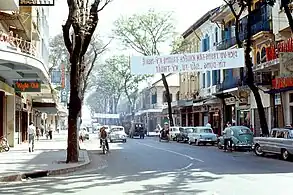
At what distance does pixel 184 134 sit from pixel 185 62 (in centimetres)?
1943

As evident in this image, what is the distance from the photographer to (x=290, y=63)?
Result: 29344mm

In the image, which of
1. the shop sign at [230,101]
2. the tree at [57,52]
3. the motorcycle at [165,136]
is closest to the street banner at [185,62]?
the shop sign at [230,101]

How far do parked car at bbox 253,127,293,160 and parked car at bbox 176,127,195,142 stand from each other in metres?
17.4

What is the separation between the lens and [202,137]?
42.1m

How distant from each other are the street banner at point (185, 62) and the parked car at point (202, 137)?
13.6m

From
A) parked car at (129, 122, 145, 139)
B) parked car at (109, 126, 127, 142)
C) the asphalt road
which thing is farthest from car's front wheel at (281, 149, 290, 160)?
parked car at (129, 122, 145, 139)

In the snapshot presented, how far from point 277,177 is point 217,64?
42.7 feet

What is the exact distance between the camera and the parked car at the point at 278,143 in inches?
979

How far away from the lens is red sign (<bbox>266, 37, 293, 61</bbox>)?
104 ft

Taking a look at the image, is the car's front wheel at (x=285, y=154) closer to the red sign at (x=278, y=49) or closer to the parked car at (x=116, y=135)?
the red sign at (x=278, y=49)

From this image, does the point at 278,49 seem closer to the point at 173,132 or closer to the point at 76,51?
the point at 76,51

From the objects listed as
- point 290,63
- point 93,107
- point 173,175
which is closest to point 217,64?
point 290,63

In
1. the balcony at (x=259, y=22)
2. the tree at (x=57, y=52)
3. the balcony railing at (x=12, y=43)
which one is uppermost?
the tree at (x=57, y=52)

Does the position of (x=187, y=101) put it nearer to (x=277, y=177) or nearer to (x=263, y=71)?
(x=263, y=71)
